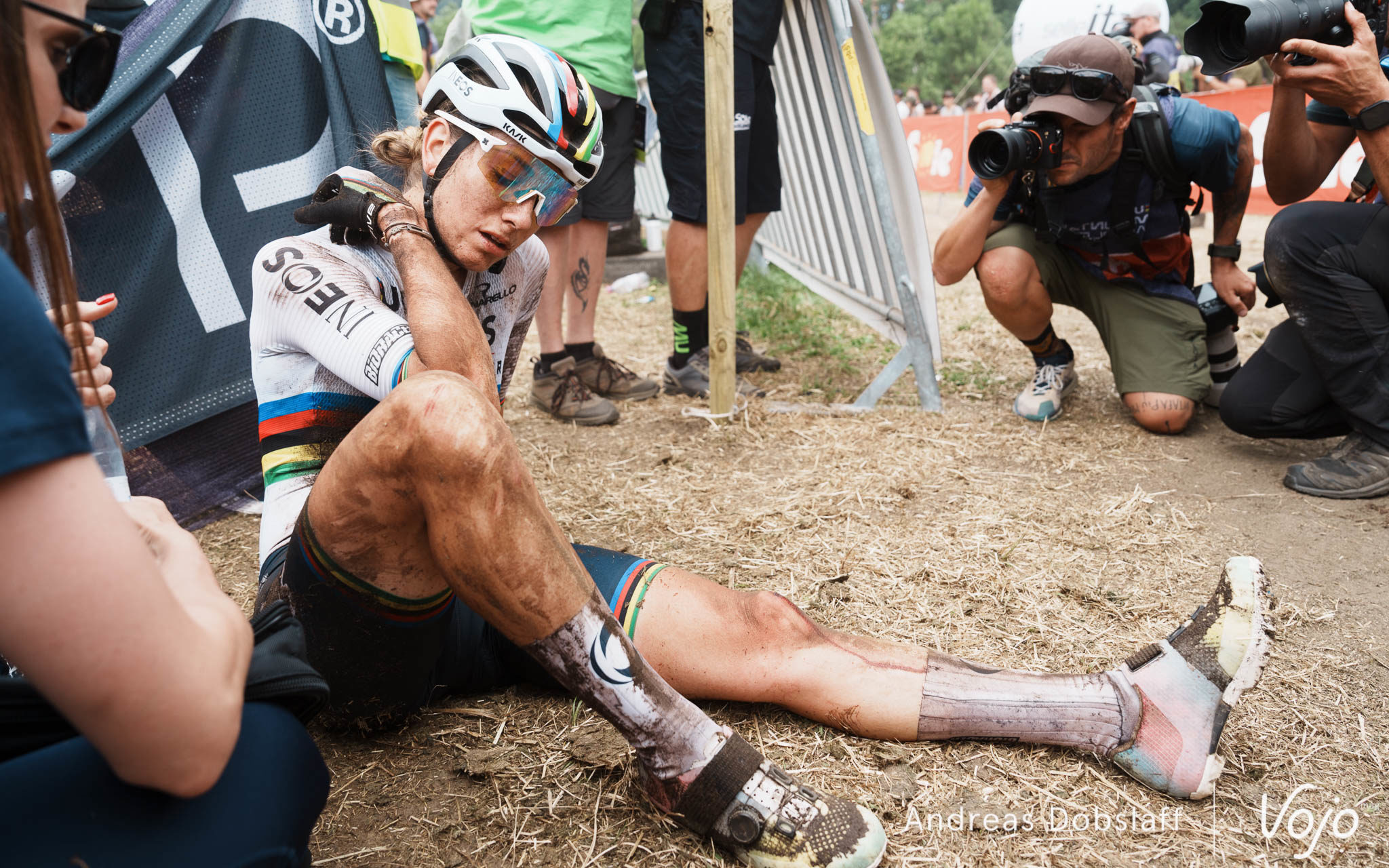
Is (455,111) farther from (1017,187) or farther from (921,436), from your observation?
(1017,187)

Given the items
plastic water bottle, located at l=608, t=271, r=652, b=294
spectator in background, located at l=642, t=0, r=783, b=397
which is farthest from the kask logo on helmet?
plastic water bottle, located at l=608, t=271, r=652, b=294

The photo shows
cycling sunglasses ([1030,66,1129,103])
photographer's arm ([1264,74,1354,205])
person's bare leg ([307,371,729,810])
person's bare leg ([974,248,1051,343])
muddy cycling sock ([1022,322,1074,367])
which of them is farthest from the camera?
muddy cycling sock ([1022,322,1074,367])

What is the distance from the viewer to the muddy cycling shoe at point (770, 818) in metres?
1.47

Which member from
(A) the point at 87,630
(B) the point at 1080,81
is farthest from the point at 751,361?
(A) the point at 87,630

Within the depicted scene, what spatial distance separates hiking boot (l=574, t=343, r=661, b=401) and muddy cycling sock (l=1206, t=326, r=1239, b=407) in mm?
2576

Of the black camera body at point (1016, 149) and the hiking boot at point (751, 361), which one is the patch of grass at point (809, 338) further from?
the black camera body at point (1016, 149)

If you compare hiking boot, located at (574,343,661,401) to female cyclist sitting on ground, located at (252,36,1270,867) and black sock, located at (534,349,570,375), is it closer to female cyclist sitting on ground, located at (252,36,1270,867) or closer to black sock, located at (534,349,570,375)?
black sock, located at (534,349,570,375)

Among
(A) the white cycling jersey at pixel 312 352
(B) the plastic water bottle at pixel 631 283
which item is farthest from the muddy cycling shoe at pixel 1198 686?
(B) the plastic water bottle at pixel 631 283

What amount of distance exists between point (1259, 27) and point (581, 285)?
9.38 feet

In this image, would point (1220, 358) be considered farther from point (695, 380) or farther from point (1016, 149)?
point (695, 380)

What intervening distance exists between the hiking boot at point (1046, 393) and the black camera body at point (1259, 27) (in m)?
1.51

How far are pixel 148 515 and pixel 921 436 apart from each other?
3.08 m

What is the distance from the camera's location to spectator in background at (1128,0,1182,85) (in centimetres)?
595

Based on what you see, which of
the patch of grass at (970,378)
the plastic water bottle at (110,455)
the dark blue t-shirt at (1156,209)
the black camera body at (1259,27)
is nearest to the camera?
the plastic water bottle at (110,455)
